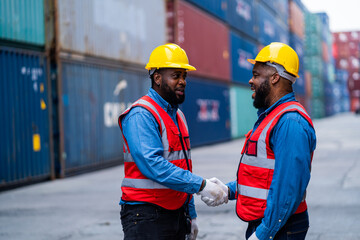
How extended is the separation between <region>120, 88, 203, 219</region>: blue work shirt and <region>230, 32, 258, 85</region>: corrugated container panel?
80.3 ft

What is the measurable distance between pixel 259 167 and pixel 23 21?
390 inches

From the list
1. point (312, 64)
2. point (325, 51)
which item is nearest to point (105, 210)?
point (312, 64)

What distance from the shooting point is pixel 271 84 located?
9.16 feet

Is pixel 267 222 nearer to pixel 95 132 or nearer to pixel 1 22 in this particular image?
pixel 1 22

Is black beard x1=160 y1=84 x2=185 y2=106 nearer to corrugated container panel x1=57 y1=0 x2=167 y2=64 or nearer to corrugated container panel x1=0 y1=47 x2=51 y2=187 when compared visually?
corrugated container panel x1=0 y1=47 x2=51 y2=187

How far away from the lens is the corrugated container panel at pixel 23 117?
10.5 metres

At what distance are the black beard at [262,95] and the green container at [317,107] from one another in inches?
2306

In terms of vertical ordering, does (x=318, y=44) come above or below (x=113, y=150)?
above

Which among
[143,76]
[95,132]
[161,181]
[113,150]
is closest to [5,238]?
[161,181]

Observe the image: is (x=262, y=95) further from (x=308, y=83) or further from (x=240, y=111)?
(x=308, y=83)

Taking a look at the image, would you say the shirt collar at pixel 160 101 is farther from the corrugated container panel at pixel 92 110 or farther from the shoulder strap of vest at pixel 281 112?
the corrugated container panel at pixel 92 110

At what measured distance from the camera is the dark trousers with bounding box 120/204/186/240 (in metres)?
3.07

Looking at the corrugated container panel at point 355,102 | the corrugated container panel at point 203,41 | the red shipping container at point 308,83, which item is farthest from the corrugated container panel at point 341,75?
the corrugated container panel at point 203,41

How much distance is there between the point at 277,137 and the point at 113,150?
12.4m
